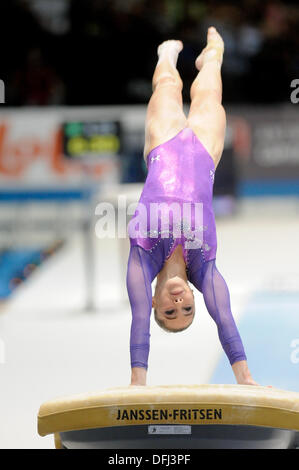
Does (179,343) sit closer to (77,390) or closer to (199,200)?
(77,390)

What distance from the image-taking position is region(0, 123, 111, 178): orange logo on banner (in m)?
10.6

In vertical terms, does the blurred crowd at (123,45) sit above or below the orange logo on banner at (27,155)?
above

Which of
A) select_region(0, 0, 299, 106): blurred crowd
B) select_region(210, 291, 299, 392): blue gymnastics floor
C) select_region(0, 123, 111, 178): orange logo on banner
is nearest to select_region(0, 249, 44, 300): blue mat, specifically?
select_region(0, 123, 111, 178): orange logo on banner

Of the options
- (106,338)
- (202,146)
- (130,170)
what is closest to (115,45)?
(130,170)

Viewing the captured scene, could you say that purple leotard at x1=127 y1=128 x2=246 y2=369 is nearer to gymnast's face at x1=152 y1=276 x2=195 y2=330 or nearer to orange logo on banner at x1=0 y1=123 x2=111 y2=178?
gymnast's face at x1=152 y1=276 x2=195 y2=330

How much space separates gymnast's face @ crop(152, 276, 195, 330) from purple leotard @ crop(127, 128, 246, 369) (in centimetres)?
6

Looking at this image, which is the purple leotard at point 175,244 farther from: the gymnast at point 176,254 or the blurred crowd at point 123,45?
the blurred crowd at point 123,45

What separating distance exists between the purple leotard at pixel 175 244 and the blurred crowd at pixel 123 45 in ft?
20.9

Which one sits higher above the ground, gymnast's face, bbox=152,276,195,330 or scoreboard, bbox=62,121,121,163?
scoreboard, bbox=62,121,121,163

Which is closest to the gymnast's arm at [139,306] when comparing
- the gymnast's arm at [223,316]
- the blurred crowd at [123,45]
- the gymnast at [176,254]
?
the gymnast at [176,254]

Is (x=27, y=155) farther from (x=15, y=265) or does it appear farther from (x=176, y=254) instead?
(x=176, y=254)

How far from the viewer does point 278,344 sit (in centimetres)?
479

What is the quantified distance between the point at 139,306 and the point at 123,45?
23.8ft

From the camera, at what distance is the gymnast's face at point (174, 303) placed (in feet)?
12.0
